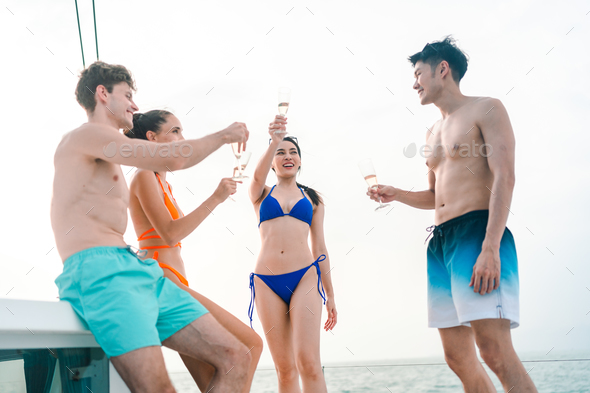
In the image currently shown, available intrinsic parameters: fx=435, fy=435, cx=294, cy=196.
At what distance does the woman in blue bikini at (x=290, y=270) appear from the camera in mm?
2766

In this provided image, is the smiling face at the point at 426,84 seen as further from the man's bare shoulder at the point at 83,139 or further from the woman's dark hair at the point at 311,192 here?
the man's bare shoulder at the point at 83,139

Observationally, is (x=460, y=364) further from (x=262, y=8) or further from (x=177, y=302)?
(x=262, y=8)

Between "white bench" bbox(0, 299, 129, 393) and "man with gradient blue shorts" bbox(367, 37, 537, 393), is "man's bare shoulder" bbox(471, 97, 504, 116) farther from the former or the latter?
"white bench" bbox(0, 299, 129, 393)

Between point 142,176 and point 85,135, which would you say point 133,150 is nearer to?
point 85,135

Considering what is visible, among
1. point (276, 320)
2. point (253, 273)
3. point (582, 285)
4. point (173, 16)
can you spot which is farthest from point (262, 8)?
point (582, 285)

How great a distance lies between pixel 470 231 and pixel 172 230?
1448mm

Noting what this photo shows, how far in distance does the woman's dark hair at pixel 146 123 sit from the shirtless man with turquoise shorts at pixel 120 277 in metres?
0.75

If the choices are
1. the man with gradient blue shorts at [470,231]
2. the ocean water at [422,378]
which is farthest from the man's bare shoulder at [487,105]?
the ocean water at [422,378]

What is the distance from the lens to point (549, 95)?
17.4 feet

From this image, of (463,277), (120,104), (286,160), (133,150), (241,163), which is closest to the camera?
(133,150)

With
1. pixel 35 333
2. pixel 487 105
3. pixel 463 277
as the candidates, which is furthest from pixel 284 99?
pixel 35 333

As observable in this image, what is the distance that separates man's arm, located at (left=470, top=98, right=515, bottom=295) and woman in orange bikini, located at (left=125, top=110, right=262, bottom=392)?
3.55 ft

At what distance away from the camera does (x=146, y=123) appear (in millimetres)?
2486

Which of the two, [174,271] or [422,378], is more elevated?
[174,271]
